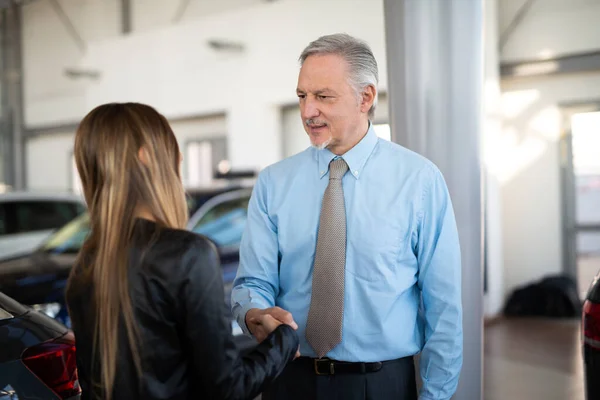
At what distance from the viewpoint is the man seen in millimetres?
1965

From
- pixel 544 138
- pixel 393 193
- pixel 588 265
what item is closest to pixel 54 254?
pixel 393 193

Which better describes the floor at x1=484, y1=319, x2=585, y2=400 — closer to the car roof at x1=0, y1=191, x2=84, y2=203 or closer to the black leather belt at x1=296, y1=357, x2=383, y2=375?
the black leather belt at x1=296, y1=357, x2=383, y2=375

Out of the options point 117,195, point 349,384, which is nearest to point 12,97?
point 349,384

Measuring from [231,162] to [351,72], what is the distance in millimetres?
7560

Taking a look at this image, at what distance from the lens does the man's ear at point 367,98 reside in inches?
81.6

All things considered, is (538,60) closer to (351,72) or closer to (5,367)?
(351,72)

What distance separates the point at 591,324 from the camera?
2.50m

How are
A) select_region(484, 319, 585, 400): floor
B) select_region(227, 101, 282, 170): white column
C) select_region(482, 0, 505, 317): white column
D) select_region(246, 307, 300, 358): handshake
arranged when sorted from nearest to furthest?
select_region(246, 307, 300, 358): handshake < select_region(484, 319, 585, 400): floor < select_region(482, 0, 505, 317): white column < select_region(227, 101, 282, 170): white column

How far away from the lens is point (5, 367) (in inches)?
75.0

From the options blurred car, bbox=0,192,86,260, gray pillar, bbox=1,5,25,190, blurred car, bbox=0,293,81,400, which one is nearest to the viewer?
blurred car, bbox=0,293,81,400

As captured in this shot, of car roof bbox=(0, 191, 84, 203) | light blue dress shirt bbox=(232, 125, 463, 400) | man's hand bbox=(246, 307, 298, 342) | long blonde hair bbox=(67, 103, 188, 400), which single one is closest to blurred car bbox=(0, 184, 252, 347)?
car roof bbox=(0, 191, 84, 203)

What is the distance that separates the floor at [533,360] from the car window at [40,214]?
166 inches

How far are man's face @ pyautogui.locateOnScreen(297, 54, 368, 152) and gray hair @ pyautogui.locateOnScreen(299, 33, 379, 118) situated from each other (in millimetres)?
16

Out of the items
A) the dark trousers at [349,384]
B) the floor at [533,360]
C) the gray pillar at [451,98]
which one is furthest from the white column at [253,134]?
the dark trousers at [349,384]
